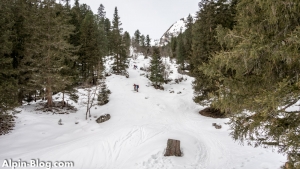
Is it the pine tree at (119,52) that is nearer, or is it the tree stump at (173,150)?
the tree stump at (173,150)

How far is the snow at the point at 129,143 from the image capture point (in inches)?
361

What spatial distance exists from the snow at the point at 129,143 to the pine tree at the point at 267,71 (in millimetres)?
4957

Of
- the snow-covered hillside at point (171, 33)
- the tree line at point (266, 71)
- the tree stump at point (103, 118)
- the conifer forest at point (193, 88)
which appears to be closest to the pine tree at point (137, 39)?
the snow-covered hillside at point (171, 33)

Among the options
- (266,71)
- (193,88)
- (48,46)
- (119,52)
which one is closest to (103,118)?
(48,46)

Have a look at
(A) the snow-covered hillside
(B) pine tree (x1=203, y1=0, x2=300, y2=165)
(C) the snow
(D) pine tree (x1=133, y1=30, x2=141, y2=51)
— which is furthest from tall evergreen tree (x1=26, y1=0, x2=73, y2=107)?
(A) the snow-covered hillside

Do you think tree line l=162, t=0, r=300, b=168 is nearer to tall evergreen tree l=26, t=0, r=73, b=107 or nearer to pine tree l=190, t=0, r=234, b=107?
pine tree l=190, t=0, r=234, b=107

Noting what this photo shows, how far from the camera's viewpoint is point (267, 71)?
4727 millimetres

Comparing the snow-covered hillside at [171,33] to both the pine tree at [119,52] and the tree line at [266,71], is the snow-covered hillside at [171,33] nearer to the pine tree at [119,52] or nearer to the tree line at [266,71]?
the pine tree at [119,52]

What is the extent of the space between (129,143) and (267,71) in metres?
10.1

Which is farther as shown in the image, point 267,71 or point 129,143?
point 129,143

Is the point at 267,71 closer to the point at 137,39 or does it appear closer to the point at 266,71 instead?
the point at 266,71

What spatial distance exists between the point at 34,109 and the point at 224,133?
18.2m

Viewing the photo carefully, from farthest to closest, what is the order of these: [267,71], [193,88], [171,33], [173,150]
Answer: [171,33] < [193,88] < [173,150] < [267,71]

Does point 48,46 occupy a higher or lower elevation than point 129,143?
higher
